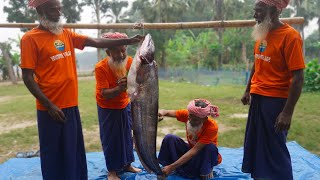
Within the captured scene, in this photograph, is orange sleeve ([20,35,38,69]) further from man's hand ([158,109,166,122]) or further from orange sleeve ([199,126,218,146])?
orange sleeve ([199,126,218,146])

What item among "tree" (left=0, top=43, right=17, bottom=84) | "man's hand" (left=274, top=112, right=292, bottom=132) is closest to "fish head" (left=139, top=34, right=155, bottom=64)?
"man's hand" (left=274, top=112, right=292, bottom=132)

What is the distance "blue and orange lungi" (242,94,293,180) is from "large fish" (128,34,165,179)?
1045 mm

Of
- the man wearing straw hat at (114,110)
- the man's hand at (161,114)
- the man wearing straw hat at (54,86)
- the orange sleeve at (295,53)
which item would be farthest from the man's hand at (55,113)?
the orange sleeve at (295,53)

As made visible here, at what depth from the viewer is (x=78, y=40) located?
3436 mm

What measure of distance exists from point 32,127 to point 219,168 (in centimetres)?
570

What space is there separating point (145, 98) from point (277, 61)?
126 centimetres

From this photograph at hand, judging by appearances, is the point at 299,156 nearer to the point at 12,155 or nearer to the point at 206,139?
the point at 206,139

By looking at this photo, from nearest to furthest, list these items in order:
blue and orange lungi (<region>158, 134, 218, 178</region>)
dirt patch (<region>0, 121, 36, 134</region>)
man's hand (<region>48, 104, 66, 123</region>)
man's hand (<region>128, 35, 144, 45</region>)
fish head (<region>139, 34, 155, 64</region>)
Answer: fish head (<region>139, 34, 155, 64</region>) → man's hand (<region>48, 104, 66, 123</region>) → man's hand (<region>128, 35, 144, 45</region>) → blue and orange lungi (<region>158, 134, 218, 178</region>) → dirt patch (<region>0, 121, 36, 134</region>)

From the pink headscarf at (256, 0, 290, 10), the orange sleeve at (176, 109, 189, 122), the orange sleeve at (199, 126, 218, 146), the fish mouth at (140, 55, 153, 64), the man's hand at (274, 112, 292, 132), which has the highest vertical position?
the pink headscarf at (256, 0, 290, 10)

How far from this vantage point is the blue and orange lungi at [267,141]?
3.20m

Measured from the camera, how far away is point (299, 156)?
4758 mm

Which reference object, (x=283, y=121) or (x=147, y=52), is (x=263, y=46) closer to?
(x=283, y=121)

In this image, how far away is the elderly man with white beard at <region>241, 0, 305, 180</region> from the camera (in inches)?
114

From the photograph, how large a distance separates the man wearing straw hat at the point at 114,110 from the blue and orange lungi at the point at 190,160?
1.53 feet
